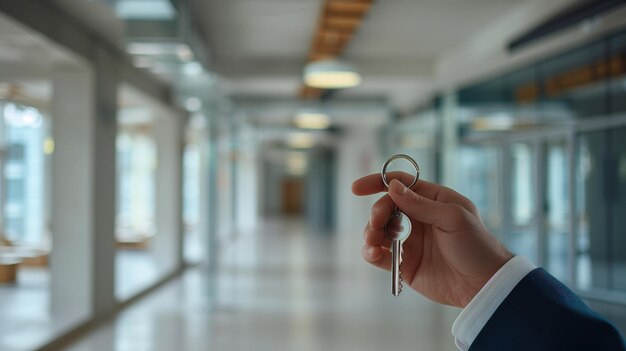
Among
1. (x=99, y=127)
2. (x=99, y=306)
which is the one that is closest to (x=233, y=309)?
(x=99, y=306)

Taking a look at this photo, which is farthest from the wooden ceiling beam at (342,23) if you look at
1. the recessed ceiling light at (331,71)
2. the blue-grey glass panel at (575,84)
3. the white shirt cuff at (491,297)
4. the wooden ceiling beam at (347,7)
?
the white shirt cuff at (491,297)

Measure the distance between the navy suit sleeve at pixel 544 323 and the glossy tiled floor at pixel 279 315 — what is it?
619 cm

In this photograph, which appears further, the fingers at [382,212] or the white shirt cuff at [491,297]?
the fingers at [382,212]

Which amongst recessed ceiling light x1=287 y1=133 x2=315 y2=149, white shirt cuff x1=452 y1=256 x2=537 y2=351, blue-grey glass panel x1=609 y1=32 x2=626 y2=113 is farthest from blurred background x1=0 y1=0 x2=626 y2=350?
recessed ceiling light x1=287 y1=133 x2=315 y2=149

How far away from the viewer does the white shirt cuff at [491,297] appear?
0.73 metres

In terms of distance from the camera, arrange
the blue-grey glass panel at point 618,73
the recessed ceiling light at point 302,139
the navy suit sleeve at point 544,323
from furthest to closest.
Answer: the recessed ceiling light at point 302,139 → the blue-grey glass panel at point 618,73 → the navy suit sleeve at point 544,323

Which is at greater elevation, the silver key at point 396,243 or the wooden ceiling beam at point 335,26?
the wooden ceiling beam at point 335,26

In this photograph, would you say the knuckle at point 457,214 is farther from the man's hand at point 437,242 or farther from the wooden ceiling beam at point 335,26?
the wooden ceiling beam at point 335,26

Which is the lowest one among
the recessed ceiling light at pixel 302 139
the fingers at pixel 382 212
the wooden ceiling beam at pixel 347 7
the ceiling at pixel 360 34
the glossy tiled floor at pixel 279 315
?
the glossy tiled floor at pixel 279 315

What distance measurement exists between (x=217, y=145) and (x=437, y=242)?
9564 mm

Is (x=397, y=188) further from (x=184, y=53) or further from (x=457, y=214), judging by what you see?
(x=184, y=53)

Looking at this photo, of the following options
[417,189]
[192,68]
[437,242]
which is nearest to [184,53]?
[192,68]

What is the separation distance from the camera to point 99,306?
849 cm

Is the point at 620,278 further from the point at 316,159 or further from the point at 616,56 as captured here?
the point at 316,159
